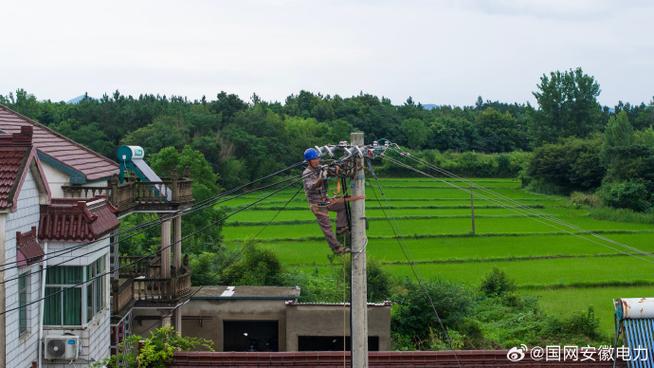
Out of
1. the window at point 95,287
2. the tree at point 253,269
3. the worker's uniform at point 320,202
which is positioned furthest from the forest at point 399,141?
the worker's uniform at point 320,202

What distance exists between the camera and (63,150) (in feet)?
56.0

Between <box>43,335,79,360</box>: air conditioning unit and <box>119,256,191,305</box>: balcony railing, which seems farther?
<box>119,256,191,305</box>: balcony railing

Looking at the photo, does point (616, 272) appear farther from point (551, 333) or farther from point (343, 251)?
point (343, 251)

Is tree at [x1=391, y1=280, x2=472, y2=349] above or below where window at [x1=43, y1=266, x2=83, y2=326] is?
below

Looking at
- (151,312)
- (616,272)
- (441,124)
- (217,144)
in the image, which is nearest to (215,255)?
(151,312)

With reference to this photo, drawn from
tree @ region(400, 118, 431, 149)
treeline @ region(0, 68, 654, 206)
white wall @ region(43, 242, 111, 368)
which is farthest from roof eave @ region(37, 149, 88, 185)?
tree @ region(400, 118, 431, 149)

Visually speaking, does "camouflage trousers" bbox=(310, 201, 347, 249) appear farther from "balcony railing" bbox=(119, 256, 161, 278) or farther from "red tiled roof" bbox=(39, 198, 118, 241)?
"balcony railing" bbox=(119, 256, 161, 278)

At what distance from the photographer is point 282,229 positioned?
43.1 metres

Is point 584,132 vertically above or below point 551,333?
above

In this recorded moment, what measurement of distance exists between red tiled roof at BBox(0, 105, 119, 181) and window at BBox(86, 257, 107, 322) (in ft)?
9.07

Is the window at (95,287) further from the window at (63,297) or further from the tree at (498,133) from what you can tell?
the tree at (498,133)

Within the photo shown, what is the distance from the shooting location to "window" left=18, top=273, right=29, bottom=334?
1154cm

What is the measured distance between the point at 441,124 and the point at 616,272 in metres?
54.0

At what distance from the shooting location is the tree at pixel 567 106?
84.9 metres
